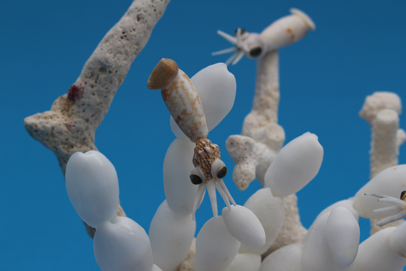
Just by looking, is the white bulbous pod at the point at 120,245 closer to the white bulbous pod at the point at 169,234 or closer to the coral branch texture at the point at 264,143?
the white bulbous pod at the point at 169,234

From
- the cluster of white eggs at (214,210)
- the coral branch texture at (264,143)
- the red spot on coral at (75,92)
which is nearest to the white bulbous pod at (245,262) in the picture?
the cluster of white eggs at (214,210)

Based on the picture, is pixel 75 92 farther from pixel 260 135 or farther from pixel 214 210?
pixel 260 135

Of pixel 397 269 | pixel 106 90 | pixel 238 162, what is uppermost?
pixel 106 90

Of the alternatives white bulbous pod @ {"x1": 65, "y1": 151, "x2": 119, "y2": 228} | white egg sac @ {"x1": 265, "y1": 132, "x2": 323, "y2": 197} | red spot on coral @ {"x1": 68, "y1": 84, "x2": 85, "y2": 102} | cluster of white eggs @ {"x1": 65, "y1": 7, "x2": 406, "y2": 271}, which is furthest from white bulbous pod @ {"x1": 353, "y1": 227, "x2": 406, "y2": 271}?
red spot on coral @ {"x1": 68, "y1": 84, "x2": 85, "y2": 102}

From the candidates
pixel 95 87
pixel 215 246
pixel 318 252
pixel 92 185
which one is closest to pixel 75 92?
pixel 95 87

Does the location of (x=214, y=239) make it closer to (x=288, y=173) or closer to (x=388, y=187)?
(x=288, y=173)

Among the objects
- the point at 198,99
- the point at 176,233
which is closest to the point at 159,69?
the point at 198,99

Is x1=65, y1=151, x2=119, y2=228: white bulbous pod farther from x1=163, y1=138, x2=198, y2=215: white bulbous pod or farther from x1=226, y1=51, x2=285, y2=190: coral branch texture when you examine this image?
x1=226, y1=51, x2=285, y2=190: coral branch texture
